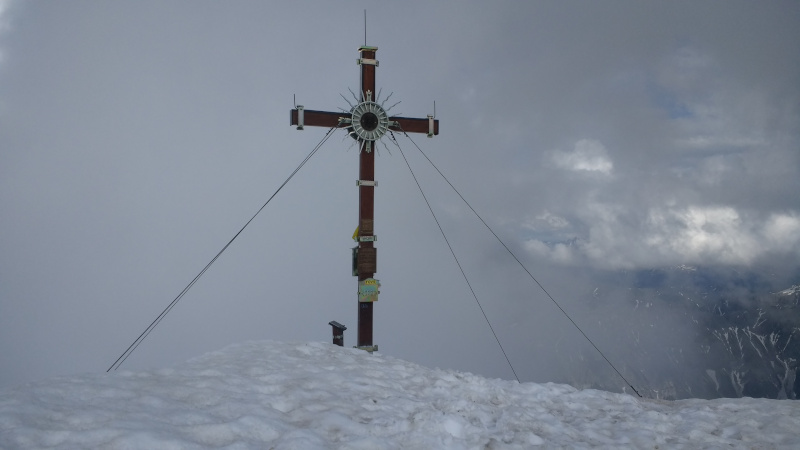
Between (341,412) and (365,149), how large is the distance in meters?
8.32

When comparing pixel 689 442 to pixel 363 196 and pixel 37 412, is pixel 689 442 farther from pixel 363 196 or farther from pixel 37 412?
pixel 363 196

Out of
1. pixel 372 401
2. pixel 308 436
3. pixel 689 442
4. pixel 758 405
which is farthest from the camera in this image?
pixel 758 405

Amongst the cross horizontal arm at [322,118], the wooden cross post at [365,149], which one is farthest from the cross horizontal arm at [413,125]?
the cross horizontal arm at [322,118]

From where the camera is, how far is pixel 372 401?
230 inches

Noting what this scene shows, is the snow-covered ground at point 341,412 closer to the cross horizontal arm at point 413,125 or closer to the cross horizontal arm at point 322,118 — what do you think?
the cross horizontal arm at point 322,118

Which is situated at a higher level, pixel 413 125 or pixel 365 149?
pixel 413 125

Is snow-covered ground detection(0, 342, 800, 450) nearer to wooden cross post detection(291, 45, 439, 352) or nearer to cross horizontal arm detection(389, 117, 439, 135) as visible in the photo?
wooden cross post detection(291, 45, 439, 352)

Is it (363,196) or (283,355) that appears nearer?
(283,355)

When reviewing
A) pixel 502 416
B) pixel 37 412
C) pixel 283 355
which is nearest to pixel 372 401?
pixel 502 416

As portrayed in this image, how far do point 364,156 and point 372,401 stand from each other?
25.7 feet

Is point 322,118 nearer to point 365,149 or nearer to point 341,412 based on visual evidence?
point 365,149

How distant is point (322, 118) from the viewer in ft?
39.5

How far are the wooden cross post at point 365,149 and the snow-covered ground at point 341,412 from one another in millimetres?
3601

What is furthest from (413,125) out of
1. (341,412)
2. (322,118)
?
(341,412)
